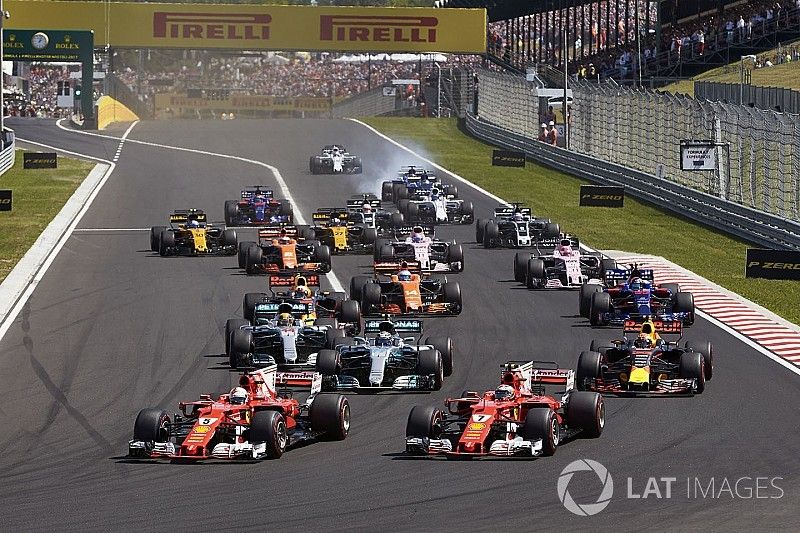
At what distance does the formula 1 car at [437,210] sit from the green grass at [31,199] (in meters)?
11.0

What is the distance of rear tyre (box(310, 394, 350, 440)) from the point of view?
21562mm

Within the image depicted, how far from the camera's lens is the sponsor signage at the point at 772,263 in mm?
38572

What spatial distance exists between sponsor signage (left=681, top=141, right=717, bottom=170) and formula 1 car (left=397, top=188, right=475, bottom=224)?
6.82m

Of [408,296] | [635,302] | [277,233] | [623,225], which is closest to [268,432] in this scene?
[408,296]

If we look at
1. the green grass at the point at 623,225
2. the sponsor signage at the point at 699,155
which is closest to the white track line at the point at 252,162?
the green grass at the point at 623,225

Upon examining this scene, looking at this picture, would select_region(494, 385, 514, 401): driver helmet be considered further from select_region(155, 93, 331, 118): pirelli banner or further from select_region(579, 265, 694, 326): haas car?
select_region(155, 93, 331, 118): pirelli banner

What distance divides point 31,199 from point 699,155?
2327 centimetres

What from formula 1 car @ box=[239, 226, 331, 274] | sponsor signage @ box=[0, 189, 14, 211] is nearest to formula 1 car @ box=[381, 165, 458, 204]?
sponsor signage @ box=[0, 189, 14, 211]

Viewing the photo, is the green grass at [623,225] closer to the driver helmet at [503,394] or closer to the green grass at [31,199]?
the driver helmet at [503,394]

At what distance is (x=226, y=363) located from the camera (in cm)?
2778

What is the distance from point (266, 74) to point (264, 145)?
6379 cm

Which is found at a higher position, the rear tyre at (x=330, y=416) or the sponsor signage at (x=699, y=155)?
the sponsor signage at (x=699, y=155)

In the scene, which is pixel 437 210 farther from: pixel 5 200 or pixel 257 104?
pixel 257 104

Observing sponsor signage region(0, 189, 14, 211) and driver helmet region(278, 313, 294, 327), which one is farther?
sponsor signage region(0, 189, 14, 211)
